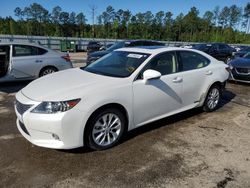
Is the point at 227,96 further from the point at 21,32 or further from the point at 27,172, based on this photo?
the point at 21,32

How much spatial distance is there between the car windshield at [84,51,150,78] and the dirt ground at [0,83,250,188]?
1.11 metres

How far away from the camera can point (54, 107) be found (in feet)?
11.7

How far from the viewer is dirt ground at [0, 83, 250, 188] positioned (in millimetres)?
3291

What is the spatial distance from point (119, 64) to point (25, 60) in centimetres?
451

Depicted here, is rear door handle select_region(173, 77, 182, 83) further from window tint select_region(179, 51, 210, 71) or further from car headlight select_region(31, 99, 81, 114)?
car headlight select_region(31, 99, 81, 114)

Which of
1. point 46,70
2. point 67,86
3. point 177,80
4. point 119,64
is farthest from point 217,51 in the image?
point 67,86

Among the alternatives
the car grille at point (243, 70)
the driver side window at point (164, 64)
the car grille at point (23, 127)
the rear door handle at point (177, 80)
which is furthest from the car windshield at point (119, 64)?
the car grille at point (243, 70)

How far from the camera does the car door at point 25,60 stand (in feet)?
26.3

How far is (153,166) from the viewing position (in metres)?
3.62

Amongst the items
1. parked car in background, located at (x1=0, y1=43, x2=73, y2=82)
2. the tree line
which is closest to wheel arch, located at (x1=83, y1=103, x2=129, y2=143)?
parked car in background, located at (x1=0, y1=43, x2=73, y2=82)

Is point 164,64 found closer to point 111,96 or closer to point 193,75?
point 193,75

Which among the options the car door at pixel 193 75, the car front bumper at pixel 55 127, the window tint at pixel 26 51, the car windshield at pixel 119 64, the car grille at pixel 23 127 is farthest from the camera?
the window tint at pixel 26 51

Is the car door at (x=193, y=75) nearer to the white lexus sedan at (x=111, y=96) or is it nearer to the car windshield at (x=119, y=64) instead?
the white lexus sedan at (x=111, y=96)

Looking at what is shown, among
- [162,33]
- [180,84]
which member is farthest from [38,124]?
[162,33]
